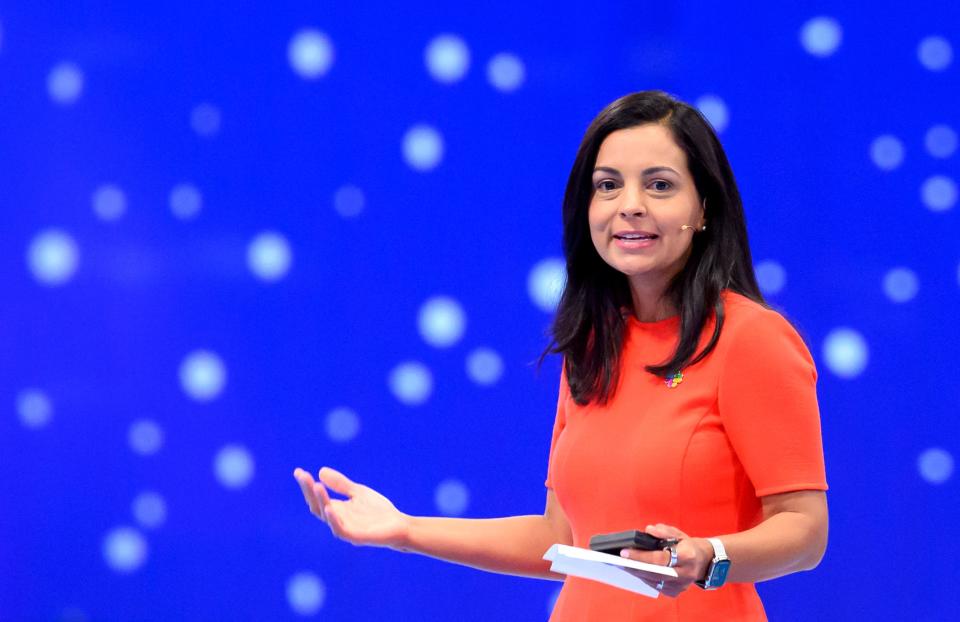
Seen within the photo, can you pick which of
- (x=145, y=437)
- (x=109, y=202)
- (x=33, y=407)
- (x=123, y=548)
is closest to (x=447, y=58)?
(x=109, y=202)

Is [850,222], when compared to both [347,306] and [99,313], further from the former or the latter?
[99,313]

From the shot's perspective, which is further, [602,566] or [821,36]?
[821,36]

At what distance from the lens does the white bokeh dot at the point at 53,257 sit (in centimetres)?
273

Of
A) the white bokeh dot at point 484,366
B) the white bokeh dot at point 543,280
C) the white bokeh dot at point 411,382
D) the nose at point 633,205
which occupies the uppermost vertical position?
the white bokeh dot at point 543,280

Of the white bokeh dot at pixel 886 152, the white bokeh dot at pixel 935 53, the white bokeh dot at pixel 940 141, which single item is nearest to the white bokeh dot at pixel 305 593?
the white bokeh dot at pixel 886 152

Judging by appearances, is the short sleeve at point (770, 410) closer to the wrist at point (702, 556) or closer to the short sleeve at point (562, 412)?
the wrist at point (702, 556)

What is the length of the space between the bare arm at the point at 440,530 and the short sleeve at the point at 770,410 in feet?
1.34

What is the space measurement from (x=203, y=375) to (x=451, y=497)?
Answer: 66 centimetres

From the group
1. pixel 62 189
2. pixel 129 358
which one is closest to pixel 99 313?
pixel 129 358

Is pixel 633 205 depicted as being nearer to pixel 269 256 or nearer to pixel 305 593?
pixel 269 256

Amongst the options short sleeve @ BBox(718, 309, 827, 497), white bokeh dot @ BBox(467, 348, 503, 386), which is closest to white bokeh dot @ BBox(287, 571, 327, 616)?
white bokeh dot @ BBox(467, 348, 503, 386)

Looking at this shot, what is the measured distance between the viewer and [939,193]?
8.71ft

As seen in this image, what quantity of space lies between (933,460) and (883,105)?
832mm

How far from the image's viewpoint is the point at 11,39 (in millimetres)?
2725
